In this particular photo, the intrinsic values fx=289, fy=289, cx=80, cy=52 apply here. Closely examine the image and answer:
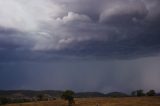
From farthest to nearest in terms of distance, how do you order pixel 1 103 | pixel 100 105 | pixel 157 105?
pixel 1 103 → pixel 100 105 → pixel 157 105

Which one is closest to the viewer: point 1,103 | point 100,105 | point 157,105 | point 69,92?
point 157,105

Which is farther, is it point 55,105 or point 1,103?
point 1,103

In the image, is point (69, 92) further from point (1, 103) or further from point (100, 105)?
point (1, 103)

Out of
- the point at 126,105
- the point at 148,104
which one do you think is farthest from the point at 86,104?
the point at 148,104

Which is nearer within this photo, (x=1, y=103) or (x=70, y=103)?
(x=70, y=103)

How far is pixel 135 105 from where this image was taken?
5659 inches

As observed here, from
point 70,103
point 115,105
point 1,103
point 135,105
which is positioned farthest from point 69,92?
point 1,103

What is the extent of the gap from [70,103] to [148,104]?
42845 mm

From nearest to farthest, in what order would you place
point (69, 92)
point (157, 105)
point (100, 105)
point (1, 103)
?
point (157, 105) < point (100, 105) < point (69, 92) < point (1, 103)

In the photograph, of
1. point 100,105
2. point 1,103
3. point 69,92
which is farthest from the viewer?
point 1,103

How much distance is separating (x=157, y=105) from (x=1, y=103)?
108946 millimetres

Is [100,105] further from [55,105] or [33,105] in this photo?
[33,105]

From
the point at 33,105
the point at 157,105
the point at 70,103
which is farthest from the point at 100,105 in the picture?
the point at 33,105

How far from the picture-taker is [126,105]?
147125 mm
